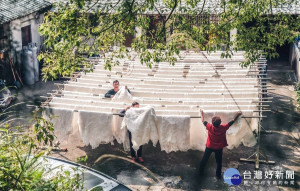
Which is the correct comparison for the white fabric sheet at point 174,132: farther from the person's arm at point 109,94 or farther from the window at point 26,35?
the window at point 26,35

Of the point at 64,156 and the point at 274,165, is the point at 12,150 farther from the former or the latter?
the point at 274,165

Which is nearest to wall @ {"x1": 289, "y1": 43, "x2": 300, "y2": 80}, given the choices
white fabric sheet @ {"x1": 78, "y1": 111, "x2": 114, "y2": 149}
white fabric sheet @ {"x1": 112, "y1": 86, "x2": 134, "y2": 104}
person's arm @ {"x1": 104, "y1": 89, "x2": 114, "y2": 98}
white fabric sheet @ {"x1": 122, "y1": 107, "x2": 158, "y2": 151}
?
white fabric sheet @ {"x1": 112, "y1": 86, "x2": 134, "y2": 104}

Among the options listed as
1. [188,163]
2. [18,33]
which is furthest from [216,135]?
[18,33]

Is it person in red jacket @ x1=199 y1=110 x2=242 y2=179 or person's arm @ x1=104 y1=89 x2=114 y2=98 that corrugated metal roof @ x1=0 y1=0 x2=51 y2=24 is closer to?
person's arm @ x1=104 y1=89 x2=114 y2=98

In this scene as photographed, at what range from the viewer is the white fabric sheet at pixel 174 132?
889cm

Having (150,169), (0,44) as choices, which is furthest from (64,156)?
(0,44)

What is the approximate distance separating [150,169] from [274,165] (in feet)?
9.68

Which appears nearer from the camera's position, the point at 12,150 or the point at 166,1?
the point at 12,150

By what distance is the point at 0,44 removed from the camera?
48.9 ft

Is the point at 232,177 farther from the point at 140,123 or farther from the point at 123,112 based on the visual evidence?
the point at 123,112

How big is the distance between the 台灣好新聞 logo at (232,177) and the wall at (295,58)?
26.3 ft

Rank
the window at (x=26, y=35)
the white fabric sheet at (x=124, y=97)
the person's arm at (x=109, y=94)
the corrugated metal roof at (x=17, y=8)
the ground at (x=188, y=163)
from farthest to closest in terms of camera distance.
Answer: the window at (x=26, y=35)
the corrugated metal roof at (x=17, y=8)
the person's arm at (x=109, y=94)
the white fabric sheet at (x=124, y=97)
the ground at (x=188, y=163)

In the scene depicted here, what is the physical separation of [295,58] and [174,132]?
388 inches

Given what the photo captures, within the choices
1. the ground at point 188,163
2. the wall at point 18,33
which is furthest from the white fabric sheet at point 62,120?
the wall at point 18,33
